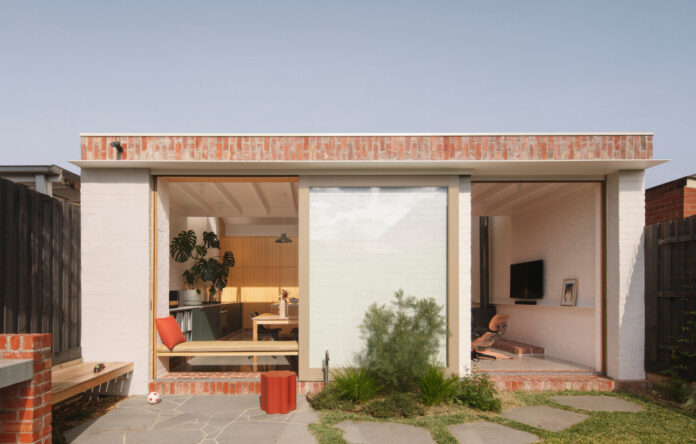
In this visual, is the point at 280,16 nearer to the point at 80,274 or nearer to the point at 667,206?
the point at 80,274

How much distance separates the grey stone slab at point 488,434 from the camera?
14.3ft

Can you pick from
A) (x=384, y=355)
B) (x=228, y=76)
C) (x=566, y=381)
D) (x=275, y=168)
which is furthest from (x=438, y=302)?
(x=228, y=76)

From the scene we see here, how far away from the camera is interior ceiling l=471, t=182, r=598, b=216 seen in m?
7.55

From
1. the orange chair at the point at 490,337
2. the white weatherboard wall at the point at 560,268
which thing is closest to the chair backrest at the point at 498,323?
the orange chair at the point at 490,337

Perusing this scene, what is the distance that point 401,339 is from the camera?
5.47 m

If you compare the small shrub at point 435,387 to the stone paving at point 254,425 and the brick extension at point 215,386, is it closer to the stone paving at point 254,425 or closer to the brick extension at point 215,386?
the stone paving at point 254,425

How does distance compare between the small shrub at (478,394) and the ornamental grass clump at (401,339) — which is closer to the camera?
the small shrub at (478,394)

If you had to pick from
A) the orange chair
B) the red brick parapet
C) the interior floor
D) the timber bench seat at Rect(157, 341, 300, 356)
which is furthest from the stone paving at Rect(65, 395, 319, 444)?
the orange chair

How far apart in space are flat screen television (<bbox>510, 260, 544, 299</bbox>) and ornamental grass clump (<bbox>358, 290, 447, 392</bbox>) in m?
3.39

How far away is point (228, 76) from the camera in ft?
32.2

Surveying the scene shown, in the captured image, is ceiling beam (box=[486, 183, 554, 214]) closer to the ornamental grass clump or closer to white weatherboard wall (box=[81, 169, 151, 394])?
the ornamental grass clump

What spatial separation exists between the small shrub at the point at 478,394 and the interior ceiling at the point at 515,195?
Answer: 2740 mm

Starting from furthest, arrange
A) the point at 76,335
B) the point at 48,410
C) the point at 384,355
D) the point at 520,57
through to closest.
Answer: the point at 520,57 < the point at 76,335 < the point at 384,355 < the point at 48,410

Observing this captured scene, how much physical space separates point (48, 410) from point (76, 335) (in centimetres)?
250
